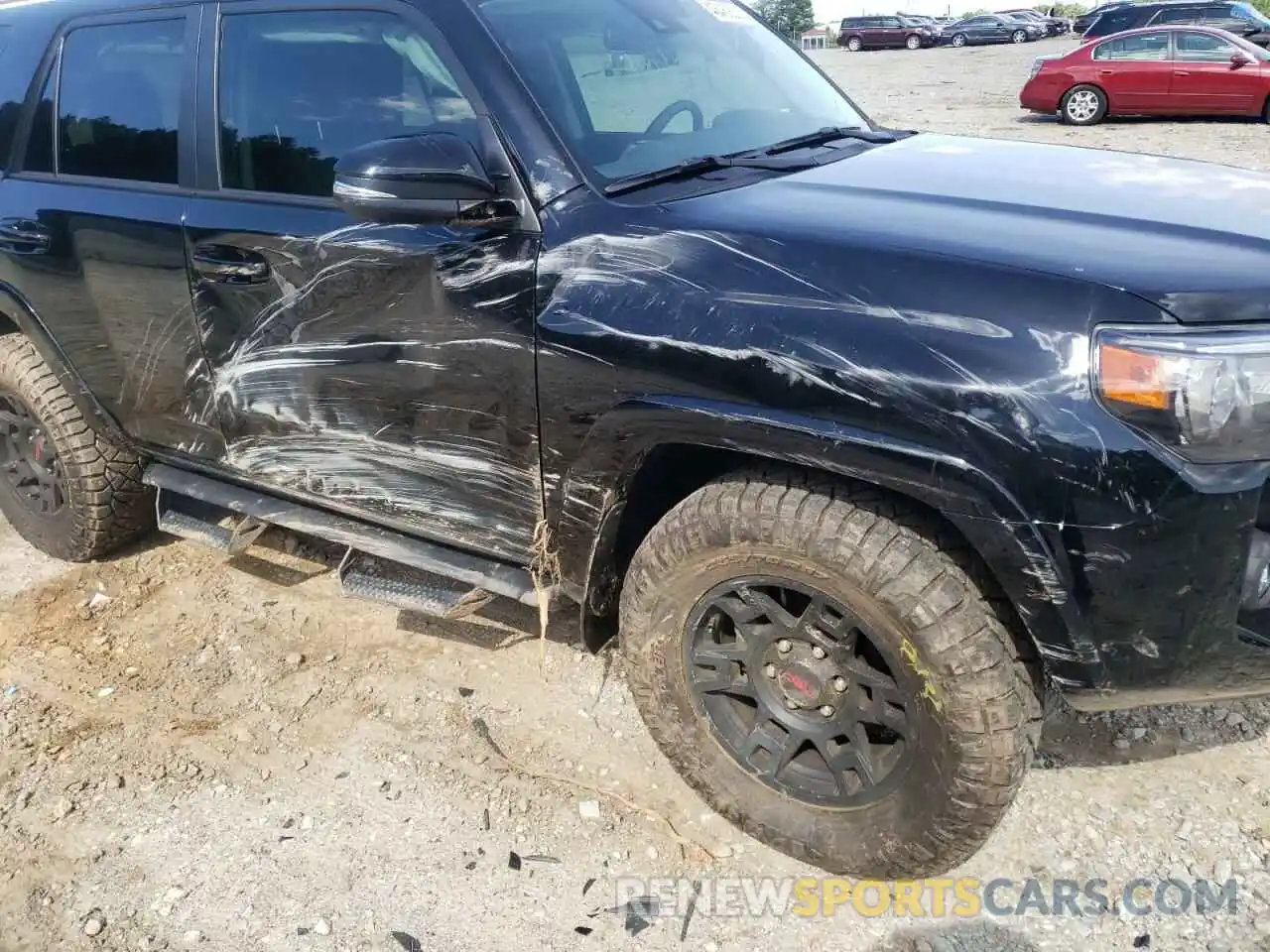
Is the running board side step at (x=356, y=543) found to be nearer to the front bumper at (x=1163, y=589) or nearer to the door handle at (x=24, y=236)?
the door handle at (x=24, y=236)

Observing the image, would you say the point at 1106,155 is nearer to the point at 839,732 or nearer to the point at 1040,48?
the point at 839,732

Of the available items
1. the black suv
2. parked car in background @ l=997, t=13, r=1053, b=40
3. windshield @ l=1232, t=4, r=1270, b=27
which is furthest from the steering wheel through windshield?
parked car in background @ l=997, t=13, r=1053, b=40

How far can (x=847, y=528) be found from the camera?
2154mm

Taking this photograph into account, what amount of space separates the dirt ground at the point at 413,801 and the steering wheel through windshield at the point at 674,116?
163cm

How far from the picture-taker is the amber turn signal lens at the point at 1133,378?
182cm

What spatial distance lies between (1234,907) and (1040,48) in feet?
137

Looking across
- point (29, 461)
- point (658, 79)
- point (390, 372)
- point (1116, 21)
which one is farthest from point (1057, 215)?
point (1116, 21)

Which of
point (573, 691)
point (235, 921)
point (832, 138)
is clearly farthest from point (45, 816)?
point (832, 138)

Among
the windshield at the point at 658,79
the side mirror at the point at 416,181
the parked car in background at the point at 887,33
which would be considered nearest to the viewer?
the side mirror at the point at 416,181

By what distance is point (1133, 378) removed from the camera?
1822 mm

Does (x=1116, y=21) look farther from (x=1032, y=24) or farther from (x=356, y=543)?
(x=1032, y=24)

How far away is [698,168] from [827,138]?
2.14 feet

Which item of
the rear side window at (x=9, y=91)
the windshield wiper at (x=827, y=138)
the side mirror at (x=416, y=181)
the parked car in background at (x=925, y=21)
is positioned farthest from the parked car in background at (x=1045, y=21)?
the side mirror at (x=416, y=181)

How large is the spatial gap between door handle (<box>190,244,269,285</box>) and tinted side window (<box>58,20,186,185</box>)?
1.04ft
